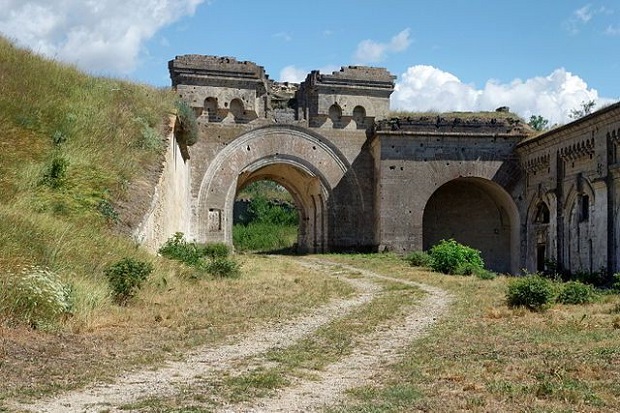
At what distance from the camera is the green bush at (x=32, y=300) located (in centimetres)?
732

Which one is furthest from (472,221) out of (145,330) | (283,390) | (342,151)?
(283,390)

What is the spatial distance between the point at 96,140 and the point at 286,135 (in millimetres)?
10336

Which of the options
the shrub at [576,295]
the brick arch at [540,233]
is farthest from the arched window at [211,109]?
the shrub at [576,295]

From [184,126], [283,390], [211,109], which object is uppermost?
[211,109]

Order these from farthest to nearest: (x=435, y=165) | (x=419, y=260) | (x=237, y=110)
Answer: (x=237, y=110) < (x=435, y=165) < (x=419, y=260)

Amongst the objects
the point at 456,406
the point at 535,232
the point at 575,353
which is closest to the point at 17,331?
the point at 456,406

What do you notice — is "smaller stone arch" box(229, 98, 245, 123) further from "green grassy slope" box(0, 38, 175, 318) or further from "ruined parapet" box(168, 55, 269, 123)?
"green grassy slope" box(0, 38, 175, 318)

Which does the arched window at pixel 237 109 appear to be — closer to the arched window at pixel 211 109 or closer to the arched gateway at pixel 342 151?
the arched gateway at pixel 342 151

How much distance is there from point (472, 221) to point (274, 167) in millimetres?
8122

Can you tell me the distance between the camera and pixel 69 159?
43.7ft

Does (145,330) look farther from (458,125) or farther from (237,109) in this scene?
(458,125)

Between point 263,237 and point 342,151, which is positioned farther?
point 263,237

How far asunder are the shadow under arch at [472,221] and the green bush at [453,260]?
716 cm

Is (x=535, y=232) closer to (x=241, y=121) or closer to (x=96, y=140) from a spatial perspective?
(x=241, y=121)
